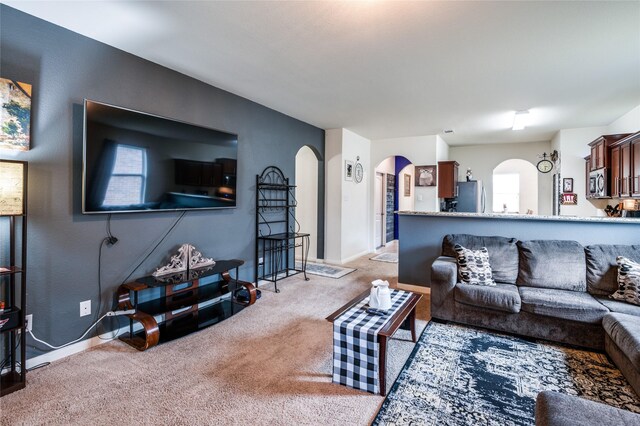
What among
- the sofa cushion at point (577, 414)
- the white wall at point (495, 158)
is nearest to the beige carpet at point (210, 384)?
the sofa cushion at point (577, 414)

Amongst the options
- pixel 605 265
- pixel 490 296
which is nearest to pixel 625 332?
pixel 490 296

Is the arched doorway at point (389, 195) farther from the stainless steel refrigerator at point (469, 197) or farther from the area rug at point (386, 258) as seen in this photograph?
the stainless steel refrigerator at point (469, 197)

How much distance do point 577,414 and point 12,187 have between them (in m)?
3.12

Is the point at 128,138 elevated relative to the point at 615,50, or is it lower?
lower

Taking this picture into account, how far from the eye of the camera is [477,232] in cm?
362

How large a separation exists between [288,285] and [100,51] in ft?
10.5

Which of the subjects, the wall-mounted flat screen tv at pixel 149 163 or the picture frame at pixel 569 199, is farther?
the picture frame at pixel 569 199

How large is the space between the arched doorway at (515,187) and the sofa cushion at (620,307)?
24.5 ft

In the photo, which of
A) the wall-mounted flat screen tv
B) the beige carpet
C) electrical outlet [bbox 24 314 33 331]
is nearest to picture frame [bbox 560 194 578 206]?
the beige carpet

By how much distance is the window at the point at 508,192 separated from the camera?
31.1ft

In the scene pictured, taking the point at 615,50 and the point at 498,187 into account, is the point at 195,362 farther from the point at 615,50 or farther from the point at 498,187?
the point at 498,187

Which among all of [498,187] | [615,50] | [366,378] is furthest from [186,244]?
[498,187]

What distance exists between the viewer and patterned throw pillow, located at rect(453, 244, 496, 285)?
2961 millimetres

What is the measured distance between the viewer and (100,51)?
2.54 metres
